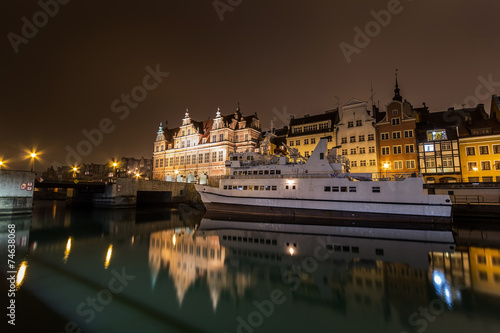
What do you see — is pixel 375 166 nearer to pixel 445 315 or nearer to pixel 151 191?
pixel 445 315

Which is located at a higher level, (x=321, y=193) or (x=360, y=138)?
(x=360, y=138)

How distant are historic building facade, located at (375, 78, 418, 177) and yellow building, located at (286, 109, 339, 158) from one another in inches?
274

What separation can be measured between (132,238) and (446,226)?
2552 cm

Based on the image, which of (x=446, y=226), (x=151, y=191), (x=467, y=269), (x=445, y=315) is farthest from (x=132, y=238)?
(x=151, y=191)

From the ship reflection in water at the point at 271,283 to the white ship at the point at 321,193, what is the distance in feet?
16.3

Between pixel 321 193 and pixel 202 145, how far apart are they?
106ft

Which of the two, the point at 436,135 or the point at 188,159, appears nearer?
the point at 436,135

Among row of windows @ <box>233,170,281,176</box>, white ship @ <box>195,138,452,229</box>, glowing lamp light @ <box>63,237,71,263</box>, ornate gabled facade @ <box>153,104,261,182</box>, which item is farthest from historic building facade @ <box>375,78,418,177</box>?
glowing lamp light @ <box>63,237,71,263</box>

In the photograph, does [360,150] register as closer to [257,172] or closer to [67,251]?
[257,172]

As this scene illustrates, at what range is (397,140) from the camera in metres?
34.3

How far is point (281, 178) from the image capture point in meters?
27.5

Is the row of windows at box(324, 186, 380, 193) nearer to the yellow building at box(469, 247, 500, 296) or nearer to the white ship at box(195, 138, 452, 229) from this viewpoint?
the white ship at box(195, 138, 452, 229)

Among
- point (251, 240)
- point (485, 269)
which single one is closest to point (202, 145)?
point (251, 240)

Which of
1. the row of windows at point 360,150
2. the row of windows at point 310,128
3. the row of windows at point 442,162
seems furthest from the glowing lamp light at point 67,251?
the row of windows at point 442,162
